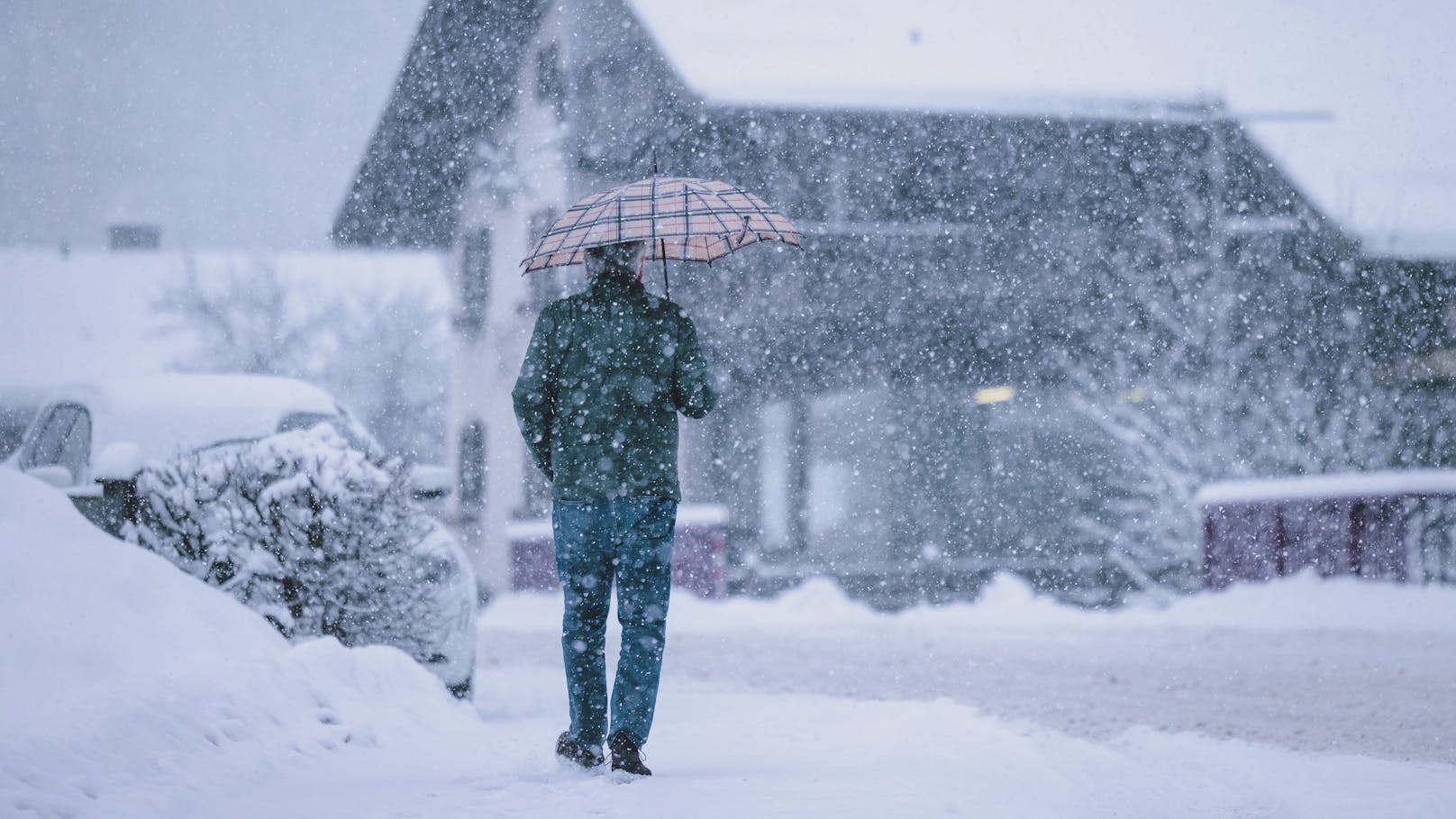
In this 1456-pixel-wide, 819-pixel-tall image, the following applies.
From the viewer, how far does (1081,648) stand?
1099 centimetres

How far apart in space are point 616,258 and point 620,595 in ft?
3.69

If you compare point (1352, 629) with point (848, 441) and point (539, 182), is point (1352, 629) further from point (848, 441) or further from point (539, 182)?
point (539, 182)

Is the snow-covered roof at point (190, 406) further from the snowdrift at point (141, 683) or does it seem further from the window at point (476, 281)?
the window at point (476, 281)

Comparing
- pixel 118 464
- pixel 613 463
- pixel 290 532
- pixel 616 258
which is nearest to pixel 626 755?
pixel 613 463

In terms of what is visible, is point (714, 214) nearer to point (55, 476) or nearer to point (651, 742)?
point (651, 742)

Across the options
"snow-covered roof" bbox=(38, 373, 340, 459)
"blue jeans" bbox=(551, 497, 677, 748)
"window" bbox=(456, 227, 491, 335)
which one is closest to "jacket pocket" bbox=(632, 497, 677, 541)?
"blue jeans" bbox=(551, 497, 677, 748)

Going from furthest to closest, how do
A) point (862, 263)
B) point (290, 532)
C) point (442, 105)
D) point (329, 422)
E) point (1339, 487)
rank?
point (442, 105), point (862, 263), point (1339, 487), point (329, 422), point (290, 532)

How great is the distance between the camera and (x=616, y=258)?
15.5 feet

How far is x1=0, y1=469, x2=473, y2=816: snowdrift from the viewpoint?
3951 mm

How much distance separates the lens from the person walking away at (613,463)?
4.53 metres

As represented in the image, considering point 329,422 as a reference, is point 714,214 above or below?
above

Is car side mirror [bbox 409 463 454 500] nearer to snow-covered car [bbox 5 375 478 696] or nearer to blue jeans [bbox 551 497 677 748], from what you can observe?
snow-covered car [bbox 5 375 478 696]

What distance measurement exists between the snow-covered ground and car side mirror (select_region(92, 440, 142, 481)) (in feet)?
1.96

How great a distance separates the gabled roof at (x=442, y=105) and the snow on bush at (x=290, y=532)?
50.9 feet
